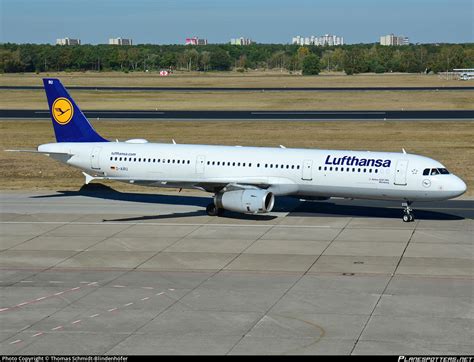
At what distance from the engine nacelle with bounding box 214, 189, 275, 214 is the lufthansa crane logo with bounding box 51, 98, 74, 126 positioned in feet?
41.8

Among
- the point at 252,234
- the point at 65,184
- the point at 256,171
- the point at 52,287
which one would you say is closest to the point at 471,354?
the point at 52,287

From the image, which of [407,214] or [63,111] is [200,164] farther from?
[407,214]

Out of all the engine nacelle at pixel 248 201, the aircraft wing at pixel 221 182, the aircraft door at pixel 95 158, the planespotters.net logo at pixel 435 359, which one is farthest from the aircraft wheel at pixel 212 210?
the planespotters.net logo at pixel 435 359

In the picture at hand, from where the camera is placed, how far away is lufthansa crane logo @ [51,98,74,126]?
5578 centimetres

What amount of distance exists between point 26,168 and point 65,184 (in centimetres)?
783

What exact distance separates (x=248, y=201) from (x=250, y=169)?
3343mm

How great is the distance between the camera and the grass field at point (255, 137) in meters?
67.1

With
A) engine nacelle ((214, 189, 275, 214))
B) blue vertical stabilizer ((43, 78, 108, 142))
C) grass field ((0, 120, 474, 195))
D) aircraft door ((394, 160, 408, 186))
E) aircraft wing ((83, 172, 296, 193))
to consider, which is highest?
blue vertical stabilizer ((43, 78, 108, 142))

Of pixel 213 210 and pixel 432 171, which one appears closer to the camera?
pixel 432 171

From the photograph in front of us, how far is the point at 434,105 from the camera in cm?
12325

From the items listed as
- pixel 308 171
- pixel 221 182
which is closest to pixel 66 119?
pixel 221 182

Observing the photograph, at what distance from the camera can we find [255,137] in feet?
286

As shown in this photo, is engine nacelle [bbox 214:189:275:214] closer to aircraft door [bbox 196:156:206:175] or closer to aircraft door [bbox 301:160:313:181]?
aircraft door [bbox 301:160:313:181]

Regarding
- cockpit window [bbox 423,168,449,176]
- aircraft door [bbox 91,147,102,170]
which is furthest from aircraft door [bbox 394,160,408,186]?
aircraft door [bbox 91,147,102,170]
